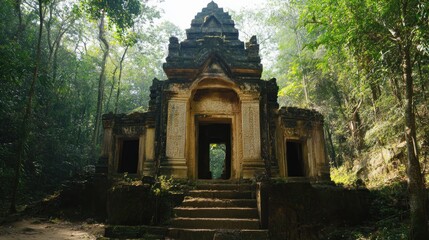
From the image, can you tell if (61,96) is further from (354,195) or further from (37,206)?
(354,195)

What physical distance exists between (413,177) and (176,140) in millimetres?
5792

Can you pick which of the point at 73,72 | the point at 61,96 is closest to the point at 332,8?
the point at 61,96

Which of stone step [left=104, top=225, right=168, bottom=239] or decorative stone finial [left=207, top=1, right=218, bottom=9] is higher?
decorative stone finial [left=207, top=1, right=218, bottom=9]

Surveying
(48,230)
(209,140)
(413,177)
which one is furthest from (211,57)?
(48,230)

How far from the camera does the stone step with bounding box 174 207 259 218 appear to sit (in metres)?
6.50

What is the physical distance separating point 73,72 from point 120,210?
65.5 feet

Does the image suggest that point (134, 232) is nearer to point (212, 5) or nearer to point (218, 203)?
point (218, 203)

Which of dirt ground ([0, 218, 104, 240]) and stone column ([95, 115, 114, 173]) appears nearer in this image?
dirt ground ([0, 218, 104, 240])

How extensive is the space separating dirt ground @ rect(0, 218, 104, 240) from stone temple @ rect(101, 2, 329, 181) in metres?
2.32

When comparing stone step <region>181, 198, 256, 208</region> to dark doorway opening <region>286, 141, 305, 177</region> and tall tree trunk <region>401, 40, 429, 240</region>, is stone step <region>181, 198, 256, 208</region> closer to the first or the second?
tall tree trunk <region>401, 40, 429, 240</region>

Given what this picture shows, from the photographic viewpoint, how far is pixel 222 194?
7324mm

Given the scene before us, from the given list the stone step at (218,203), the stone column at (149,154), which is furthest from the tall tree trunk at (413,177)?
the stone column at (149,154)

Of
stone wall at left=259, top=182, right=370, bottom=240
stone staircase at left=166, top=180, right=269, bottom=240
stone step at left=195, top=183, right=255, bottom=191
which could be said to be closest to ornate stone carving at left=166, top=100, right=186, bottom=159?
stone step at left=195, top=183, right=255, bottom=191

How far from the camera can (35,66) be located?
9.48m
